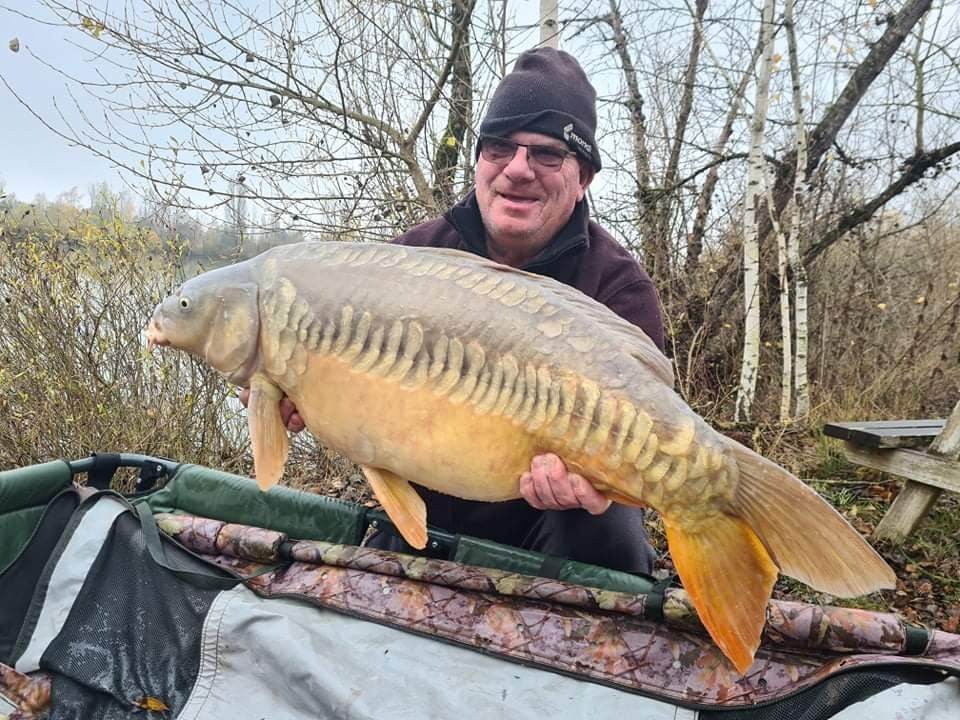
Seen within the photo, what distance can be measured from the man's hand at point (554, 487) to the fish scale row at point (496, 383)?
4cm

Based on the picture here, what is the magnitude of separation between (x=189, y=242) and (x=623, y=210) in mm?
2460

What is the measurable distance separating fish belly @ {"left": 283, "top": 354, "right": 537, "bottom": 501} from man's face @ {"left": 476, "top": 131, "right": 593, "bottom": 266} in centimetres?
53

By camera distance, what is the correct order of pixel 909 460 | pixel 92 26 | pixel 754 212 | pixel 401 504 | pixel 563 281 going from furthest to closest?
1. pixel 754 212
2. pixel 92 26
3. pixel 909 460
4. pixel 563 281
5. pixel 401 504

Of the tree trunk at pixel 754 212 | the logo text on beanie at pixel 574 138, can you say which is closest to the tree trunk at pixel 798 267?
the tree trunk at pixel 754 212

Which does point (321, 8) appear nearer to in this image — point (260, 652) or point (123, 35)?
point (123, 35)

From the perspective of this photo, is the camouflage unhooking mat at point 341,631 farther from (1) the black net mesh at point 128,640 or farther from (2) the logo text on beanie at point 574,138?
(2) the logo text on beanie at point 574,138

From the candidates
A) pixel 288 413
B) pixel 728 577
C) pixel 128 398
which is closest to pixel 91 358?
pixel 128 398

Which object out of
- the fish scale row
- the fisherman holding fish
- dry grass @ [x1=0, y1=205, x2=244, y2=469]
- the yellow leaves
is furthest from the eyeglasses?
the yellow leaves

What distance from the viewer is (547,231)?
4.70ft

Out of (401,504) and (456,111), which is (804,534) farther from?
(456,111)

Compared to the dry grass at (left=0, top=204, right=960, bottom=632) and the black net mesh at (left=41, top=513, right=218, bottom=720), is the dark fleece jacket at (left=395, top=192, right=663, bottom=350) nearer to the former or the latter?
the black net mesh at (left=41, top=513, right=218, bottom=720)

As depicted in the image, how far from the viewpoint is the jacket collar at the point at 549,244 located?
143 cm

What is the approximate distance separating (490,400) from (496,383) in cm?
2

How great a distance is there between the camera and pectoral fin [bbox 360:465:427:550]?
1061mm
